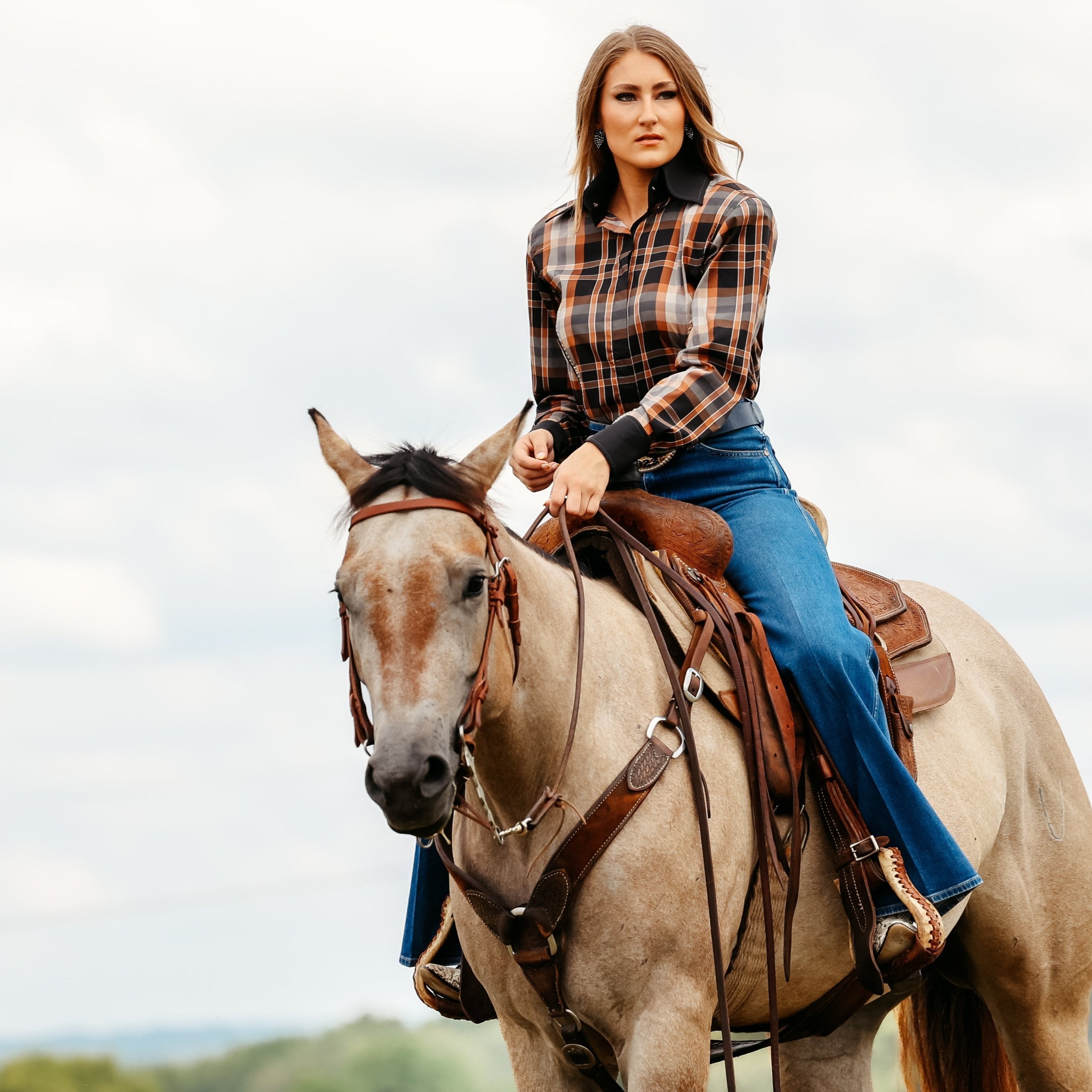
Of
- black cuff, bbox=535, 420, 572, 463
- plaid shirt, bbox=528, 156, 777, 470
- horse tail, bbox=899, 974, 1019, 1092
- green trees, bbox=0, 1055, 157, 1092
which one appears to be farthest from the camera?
green trees, bbox=0, 1055, 157, 1092

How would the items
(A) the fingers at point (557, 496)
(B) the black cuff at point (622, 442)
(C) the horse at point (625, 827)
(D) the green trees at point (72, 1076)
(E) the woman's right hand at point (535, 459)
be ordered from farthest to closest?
(D) the green trees at point (72, 1076)
(E) the woman's right hand at point (535, 459)
(B) the black cuff at point (622, 442)
(A) the fingers at point (557, 496)
(C) the horse at point (625, 827)

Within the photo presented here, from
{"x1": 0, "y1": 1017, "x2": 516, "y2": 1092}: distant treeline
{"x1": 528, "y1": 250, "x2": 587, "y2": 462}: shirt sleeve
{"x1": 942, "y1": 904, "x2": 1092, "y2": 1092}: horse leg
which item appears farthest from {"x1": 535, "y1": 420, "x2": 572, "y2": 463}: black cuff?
{"x1": 0, "y1": 1017, "x2": 516, "y2": 1092}: distant treeline

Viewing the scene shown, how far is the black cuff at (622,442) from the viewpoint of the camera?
14.5 ft

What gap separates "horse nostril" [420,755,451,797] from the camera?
3184 millimetres

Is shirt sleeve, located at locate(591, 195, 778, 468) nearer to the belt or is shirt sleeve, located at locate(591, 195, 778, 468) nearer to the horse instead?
the belt

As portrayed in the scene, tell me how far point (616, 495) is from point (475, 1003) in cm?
175

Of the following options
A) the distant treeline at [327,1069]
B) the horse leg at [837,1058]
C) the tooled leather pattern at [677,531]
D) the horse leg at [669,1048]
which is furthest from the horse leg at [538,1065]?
the distant treeline at [327,1069]

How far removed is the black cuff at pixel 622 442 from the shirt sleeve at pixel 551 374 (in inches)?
28.6

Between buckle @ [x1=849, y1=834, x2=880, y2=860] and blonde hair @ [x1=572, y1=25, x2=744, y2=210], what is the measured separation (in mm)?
2448

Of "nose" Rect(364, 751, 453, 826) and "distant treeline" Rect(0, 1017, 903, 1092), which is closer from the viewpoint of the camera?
"nose" Rect(364, 751, 453, 826)

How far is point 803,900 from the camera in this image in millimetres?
4539

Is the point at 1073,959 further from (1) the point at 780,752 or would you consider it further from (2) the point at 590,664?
(2) the point at 590,664

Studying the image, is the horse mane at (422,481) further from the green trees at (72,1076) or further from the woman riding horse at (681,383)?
the green trees at (72,1076)

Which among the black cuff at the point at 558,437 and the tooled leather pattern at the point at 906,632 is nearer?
the black cuff at the point at 558,437
